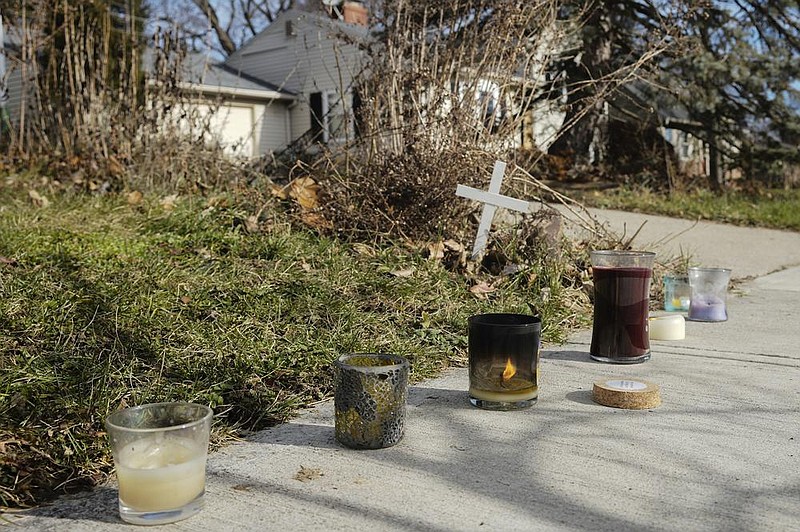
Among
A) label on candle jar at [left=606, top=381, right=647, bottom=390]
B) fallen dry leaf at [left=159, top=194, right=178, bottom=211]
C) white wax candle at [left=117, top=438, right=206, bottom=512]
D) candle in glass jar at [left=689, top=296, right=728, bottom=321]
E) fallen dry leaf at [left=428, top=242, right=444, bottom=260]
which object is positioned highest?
fallen dry leaf at [left=159, top=194, right=178, bottom=211]

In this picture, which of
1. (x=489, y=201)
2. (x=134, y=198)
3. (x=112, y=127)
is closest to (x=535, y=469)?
(x=489, y=201)

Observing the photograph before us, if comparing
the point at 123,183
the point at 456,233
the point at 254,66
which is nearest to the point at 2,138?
the point at 123,183

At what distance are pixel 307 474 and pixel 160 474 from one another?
20.1 inches

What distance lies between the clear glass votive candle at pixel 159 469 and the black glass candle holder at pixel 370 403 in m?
0.56

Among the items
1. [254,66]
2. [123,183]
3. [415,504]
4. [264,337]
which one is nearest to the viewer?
[415,504]

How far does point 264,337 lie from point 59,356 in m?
0.89

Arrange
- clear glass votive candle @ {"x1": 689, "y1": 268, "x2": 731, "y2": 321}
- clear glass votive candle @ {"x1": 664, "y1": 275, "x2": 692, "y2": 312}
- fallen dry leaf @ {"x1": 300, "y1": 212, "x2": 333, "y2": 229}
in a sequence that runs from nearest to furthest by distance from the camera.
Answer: clear glass votive candle @ {"x1": 689, "y1": 268, "x2": 731, "y2": 321}, clear glass votive candle @ {"x1": 664, "y1": 275, "x2": 692, "y2": 312}, fallen dry leaf @ {"x1": 300, "y1": 212, "x2": 333, "y2": 229}

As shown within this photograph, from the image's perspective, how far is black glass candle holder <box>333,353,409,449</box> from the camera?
8.32 ft

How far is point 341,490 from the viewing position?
224 cm

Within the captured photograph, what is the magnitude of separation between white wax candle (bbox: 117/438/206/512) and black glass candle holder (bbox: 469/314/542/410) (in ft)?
4.00

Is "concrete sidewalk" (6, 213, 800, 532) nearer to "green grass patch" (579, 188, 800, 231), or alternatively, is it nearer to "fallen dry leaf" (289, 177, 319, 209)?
"fallen dry leaf" (289, 177, 319, 209)

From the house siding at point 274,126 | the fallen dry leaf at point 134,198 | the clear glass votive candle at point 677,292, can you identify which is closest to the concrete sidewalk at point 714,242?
the clear glass votive candle at point 677,292

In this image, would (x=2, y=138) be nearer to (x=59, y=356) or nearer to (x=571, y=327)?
(x=59, y=356)

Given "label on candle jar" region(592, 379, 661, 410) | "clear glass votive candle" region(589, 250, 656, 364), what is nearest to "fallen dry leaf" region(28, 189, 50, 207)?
"clear glass votive candle" region(589, 250, 656, 364)
